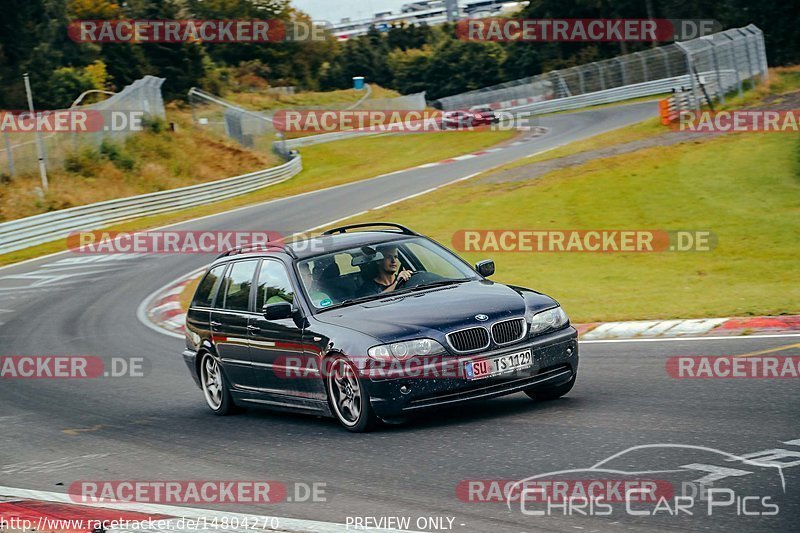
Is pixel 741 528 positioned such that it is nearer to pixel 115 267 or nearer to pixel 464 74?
pixel 115 267

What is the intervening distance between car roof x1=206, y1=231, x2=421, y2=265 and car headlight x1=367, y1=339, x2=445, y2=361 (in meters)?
1.60

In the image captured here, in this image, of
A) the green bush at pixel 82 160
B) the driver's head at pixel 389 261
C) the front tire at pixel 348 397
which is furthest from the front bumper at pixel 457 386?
the green bush at pixel 82 160

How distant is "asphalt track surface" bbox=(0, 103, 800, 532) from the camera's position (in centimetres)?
572

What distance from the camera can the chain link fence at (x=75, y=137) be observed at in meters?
34.8

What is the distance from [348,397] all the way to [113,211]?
90.6 ft

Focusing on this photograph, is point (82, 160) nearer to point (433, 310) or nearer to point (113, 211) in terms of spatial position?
point (113, 211)

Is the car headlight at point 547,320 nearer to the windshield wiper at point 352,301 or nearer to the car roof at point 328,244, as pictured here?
the windshield wiper at point 352,301

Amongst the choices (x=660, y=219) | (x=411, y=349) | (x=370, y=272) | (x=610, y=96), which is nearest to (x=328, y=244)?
(x=370, y=272)

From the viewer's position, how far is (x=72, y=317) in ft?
64.1

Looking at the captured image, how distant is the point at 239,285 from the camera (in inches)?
388

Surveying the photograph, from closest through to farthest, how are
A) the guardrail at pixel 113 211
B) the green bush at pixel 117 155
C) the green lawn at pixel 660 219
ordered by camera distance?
the green lawn at pixel 660 219 → the guardrail at pixel 113 211 → the green bush at pixel 117 155

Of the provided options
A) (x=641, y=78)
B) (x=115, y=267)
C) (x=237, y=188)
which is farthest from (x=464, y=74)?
(x=115, y=267)

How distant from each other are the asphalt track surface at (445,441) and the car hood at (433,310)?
2.49 feet

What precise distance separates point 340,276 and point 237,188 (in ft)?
105
